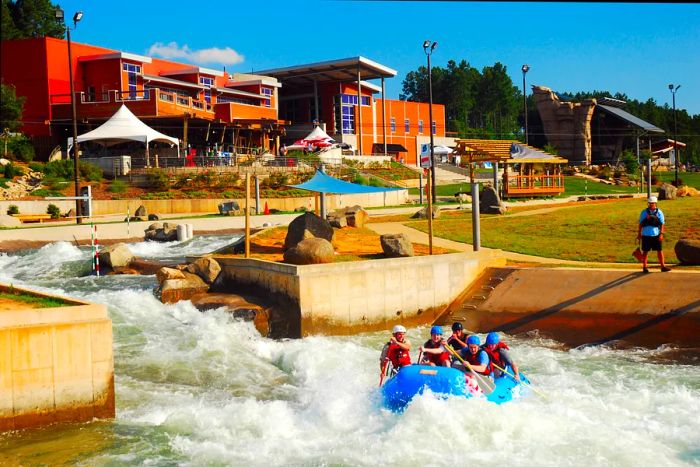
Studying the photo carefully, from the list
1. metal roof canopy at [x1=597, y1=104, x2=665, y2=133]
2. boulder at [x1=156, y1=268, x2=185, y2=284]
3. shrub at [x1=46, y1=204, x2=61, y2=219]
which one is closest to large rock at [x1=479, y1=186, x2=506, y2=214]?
boulder at [x1=156, y1=268, x2=185, y2=284]

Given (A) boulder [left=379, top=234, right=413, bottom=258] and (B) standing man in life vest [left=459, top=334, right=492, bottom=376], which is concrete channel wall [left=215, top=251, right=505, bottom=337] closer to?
(A) boulder [left=379, top=234, right=413, bottom=258]

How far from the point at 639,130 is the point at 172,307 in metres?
64.9

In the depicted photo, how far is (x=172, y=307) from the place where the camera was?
732 inches

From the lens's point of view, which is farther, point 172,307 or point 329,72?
point 329,72

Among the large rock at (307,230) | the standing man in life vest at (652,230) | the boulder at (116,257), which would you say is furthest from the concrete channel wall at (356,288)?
the boulder at (116,257)

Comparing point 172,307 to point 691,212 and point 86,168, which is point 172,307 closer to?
point 691,212

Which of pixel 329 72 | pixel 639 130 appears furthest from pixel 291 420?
pixel 639 130

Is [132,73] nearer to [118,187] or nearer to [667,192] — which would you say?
[118,187]

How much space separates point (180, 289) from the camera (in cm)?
1927

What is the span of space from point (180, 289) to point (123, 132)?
2857cm

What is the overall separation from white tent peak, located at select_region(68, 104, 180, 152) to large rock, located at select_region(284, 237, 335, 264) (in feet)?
91.8

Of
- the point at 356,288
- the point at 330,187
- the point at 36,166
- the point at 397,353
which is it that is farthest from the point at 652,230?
the point at 36,166

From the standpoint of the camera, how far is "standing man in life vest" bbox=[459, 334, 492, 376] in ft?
36.8

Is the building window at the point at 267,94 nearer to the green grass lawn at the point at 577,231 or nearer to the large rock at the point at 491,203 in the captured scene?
the large rock at the point at 491,203
